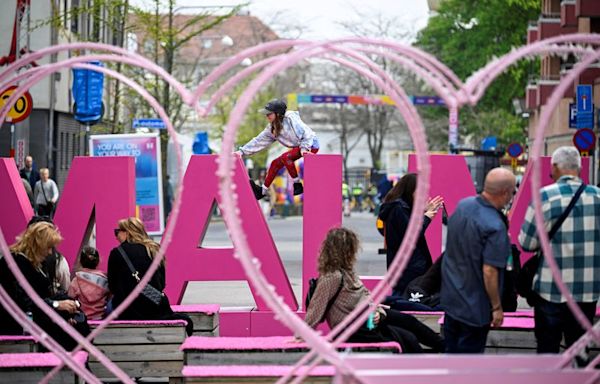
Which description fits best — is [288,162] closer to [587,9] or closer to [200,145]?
[587,9]

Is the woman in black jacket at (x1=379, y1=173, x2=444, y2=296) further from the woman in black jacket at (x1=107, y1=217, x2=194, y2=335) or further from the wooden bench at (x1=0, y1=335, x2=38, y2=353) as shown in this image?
the wooden bench at (x1=0, y1=335, x2=38, y2=353)

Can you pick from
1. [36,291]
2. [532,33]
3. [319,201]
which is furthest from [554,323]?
[532,33]

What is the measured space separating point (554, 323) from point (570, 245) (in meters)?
0.60

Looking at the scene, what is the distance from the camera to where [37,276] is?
9953 mm

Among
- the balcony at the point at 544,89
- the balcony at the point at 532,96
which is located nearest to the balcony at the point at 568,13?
the balcony at the point at 544,89

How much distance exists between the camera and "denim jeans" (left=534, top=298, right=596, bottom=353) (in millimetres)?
8641

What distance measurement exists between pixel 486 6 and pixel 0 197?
186 ft

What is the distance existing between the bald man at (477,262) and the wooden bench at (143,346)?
10.2 feet

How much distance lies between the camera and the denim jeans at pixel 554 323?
8641mm

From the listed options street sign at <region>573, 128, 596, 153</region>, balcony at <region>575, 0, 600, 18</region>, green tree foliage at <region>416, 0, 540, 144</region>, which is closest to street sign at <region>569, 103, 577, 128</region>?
balcony at <region>575, 0, 600, 18</region>

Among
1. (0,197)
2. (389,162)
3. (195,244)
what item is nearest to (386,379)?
(195,244)

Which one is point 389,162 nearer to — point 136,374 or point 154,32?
point 154,32

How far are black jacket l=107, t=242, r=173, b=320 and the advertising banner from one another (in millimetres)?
16120

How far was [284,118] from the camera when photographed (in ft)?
42.9
